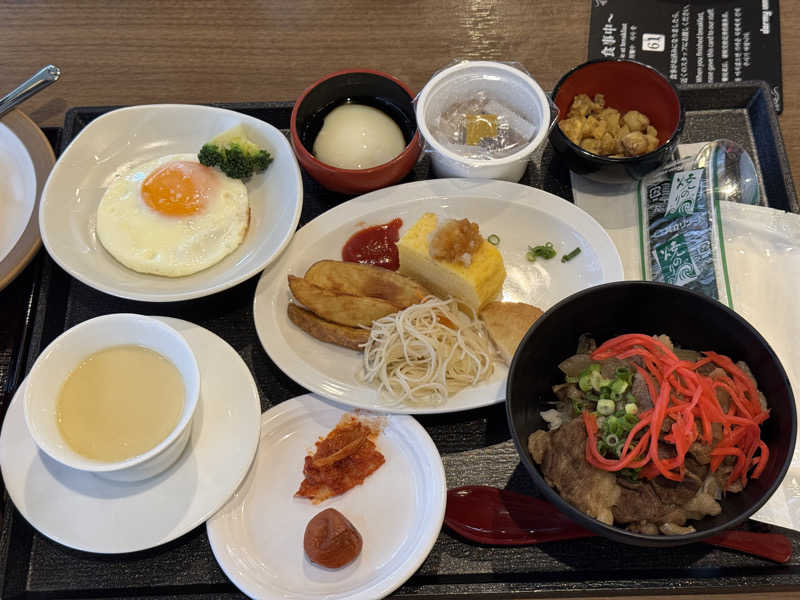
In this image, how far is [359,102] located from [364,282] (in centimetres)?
75

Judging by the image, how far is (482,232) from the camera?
2.53 meters

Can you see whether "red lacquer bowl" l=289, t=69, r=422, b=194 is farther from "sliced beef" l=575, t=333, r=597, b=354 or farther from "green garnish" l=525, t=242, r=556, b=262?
"sliced beef" l=575, t=333, r=597, b=354

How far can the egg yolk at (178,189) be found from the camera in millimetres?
2426

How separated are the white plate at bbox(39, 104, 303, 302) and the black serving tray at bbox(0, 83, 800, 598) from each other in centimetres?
17

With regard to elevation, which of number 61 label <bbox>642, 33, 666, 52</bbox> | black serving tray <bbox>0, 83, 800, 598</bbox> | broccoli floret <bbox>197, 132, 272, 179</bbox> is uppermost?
number 61 label <bbox>642, 33, 666, 52</bbox>

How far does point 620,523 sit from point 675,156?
150cm

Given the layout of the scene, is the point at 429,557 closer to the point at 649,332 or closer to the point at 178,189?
the point at 649,332

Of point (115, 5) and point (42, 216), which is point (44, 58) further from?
point (42, 216)

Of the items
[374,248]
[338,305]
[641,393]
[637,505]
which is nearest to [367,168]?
[374,248]

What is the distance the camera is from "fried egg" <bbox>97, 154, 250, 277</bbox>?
234 centimetres

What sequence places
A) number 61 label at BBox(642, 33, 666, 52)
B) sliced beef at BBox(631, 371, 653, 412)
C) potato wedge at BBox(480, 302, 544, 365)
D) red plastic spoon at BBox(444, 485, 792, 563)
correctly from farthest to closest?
number 61 label at BBox(642, 33, 666, 52), potato wedge at BBox(480, 302, 544, 365), red plastic spoon at BBox(444, 485, 792, 563), sliced beef at BBox(631, 371, 653, 412)

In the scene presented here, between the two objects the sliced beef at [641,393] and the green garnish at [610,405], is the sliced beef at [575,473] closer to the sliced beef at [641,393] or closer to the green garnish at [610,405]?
the green garnish at [610,405]

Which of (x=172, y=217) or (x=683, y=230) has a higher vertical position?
(x=172, y=217)

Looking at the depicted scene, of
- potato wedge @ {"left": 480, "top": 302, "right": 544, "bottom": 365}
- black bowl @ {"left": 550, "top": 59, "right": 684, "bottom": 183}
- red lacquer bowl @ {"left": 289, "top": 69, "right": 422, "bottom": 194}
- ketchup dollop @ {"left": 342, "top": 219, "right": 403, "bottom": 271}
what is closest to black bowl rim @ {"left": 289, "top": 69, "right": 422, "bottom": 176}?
red lacquer bowl @ {"left": 289, "top": 69, "right": 422, "bottom": 194}
